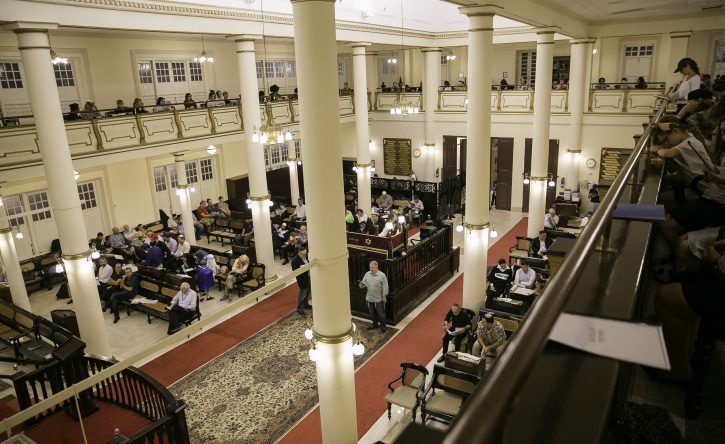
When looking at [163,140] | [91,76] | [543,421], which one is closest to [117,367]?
[543,421]

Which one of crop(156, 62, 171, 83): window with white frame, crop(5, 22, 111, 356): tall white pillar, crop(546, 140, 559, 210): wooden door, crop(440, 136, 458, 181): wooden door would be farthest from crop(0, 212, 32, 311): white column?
crop(546, 140, 559, 210): wooden door

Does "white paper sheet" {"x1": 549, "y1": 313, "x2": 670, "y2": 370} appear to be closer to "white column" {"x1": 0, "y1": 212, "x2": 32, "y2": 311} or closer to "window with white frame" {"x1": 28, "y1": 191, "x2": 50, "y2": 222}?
"white column" {"x1": 0, "y1": 212, "x2": 32, "y2": 311}

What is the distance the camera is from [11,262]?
40.7ft

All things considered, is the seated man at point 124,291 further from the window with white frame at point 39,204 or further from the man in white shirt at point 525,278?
the man in white shirt at point 525,278

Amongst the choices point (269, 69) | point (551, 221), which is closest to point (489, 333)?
point (551, 221)

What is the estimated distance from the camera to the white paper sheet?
1.07 m

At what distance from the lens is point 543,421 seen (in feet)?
3.70

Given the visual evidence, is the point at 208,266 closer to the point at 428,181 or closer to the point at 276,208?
the point at 276,208

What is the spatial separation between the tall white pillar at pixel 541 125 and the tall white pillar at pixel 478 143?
4.47 metres

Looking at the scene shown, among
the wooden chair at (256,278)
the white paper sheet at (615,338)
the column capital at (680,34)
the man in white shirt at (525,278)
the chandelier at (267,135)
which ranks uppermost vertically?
the column capital at (680,34)

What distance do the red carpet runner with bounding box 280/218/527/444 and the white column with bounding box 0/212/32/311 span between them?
8.74 metres

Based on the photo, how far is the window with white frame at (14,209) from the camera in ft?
51.7

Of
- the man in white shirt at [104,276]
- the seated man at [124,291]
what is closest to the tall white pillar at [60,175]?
the seated man at [124,291]

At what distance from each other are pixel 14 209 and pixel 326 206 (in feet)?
47.4
